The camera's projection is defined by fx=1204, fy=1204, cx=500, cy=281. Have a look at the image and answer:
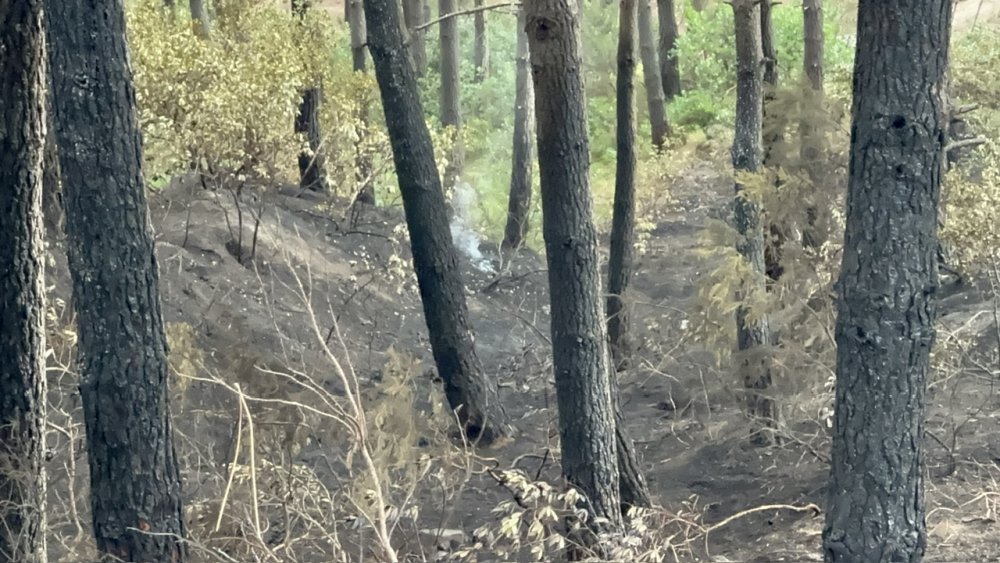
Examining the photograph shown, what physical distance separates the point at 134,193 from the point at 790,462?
6.46 m

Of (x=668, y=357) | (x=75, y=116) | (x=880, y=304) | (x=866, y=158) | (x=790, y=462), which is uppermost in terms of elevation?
(x=75, y=116)

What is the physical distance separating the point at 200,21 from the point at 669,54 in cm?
1787

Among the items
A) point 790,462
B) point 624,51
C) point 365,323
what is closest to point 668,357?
point 790,462

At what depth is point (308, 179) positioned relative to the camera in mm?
20156

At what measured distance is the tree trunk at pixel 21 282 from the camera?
21.6 feet

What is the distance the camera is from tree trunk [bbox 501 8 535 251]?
68.5ft

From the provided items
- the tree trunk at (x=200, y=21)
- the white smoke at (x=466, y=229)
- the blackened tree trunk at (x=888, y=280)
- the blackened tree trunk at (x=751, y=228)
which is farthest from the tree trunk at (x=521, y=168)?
the blackened tree trunk at (x=888, y=280)

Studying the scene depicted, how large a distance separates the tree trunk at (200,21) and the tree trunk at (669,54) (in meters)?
15.0

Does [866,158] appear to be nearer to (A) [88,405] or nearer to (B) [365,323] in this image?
(A) [88,405]

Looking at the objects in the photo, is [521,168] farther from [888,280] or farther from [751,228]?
[888,280]

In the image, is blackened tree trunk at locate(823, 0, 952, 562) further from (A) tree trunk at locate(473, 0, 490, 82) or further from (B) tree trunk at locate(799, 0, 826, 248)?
(A) tree trunk at locate(473, 0, 490, 82)

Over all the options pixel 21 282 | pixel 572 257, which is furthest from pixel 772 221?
pixel 21 282

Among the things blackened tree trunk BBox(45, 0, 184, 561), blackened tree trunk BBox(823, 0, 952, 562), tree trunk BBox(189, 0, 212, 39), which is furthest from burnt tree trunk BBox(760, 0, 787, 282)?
tree trunk BBox(189, 0, 212, 39)

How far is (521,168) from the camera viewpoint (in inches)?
827
